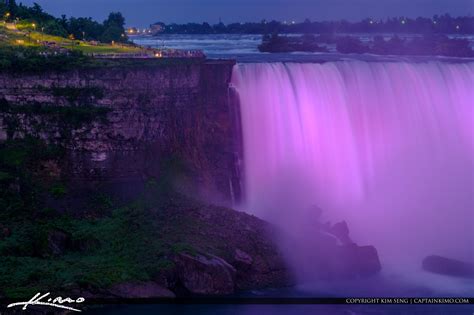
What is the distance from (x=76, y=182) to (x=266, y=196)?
33.7ft

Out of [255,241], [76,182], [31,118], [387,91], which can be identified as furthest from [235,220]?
[387,91]

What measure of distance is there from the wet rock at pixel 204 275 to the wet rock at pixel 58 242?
508 centimetres

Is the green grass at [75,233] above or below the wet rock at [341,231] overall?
above

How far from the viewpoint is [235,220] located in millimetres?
34906

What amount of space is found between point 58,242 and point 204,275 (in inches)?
262

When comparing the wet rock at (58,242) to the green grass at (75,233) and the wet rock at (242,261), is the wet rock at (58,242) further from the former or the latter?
the wet rock at (242,261)

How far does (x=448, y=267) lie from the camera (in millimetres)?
33938

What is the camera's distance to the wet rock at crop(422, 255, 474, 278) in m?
33.7

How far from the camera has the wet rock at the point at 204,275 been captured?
3067 cm

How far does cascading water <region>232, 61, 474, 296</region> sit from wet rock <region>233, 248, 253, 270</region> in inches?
241

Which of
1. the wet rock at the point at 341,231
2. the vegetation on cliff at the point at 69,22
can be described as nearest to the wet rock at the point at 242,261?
the wet rock at the point at 341,231

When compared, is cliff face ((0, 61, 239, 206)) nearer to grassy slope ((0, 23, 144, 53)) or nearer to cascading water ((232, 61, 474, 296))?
cascading water ((232, 61, 474, 296))

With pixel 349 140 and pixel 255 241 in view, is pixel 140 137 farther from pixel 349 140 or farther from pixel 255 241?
pixel 349 140

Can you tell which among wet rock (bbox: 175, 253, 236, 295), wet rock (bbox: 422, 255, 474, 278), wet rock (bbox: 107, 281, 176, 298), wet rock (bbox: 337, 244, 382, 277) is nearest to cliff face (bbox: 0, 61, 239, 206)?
wet rock (bbox: 175, 253, 236, 295)
